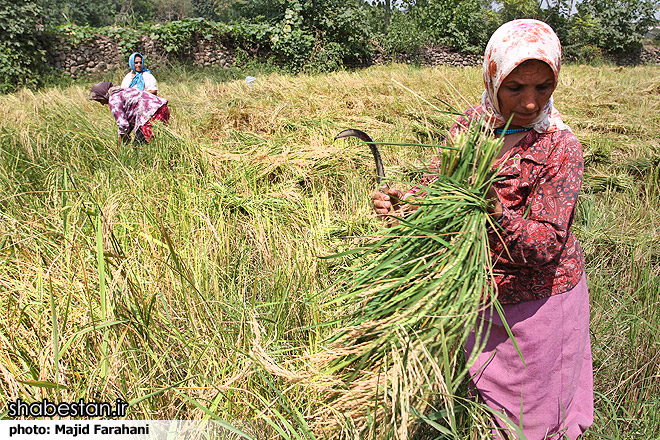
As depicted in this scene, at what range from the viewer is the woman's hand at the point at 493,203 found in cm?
100

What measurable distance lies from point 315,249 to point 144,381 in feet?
3.35

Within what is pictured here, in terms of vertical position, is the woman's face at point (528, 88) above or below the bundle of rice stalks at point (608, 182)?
above

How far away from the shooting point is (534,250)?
106 cm

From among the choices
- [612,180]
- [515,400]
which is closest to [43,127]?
[515,400]

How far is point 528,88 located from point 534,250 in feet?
1.44

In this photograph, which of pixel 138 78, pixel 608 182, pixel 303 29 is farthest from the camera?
pixel 303 29

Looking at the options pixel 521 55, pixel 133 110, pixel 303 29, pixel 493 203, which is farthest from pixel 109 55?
pixel 493 203

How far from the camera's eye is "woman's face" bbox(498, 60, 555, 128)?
3.68 ft

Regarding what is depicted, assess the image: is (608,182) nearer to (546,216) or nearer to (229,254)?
(546,216)

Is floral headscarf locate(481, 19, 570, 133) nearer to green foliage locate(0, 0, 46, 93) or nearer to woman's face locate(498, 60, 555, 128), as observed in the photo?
woman's face locate(498, 60, 555, 128)

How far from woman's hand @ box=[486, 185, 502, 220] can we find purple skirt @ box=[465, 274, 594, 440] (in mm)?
390

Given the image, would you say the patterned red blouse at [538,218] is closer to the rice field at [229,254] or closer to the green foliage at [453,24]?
the rice field at [229,254]

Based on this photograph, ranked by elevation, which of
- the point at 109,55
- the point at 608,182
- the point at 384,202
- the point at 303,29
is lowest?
the point at 608,182

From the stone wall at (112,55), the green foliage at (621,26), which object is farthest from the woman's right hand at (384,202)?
Answer: the green foliage at (621,26)
